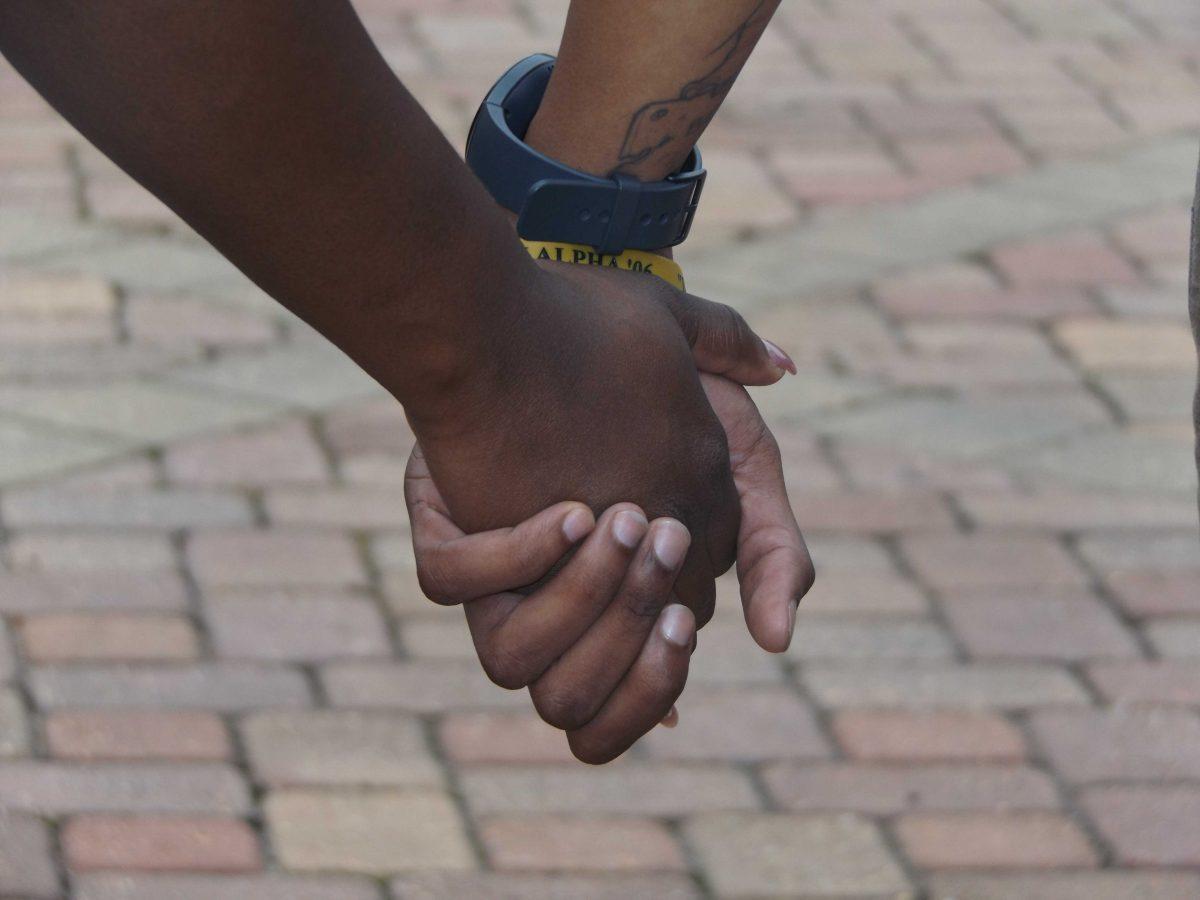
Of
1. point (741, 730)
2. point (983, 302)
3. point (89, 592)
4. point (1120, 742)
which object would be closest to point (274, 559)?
point (89, 592)

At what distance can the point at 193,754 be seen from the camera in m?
2.76

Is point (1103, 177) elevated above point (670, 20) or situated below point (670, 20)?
below

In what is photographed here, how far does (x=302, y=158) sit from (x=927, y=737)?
66.4 inches

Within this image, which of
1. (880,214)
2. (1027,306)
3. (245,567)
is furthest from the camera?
(880,214)

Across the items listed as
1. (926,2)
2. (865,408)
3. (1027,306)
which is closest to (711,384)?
(865,408)

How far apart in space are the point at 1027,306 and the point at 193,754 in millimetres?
2100

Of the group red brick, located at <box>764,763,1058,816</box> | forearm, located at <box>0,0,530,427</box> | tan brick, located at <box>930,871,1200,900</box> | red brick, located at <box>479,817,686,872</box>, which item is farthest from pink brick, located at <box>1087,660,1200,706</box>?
forearm, located at <box>0,0,530,427</box>

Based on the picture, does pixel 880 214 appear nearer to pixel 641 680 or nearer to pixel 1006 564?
pixel 1006 564

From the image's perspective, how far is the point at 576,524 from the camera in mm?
1708

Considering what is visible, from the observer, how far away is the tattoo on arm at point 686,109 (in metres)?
1.91

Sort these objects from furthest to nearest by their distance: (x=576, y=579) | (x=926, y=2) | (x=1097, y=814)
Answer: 1. (x=926, y=2)
2. (x=1097, y=814)
3. (x=576, y=579)

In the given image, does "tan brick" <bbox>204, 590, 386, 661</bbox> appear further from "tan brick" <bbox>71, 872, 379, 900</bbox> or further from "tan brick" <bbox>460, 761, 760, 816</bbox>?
"tan brick" <bbox>71, 872, 379, 900</bbox>

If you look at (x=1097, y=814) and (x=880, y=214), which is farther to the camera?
(x=880, y=214)

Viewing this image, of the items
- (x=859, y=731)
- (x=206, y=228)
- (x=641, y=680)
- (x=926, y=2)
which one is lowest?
(x=926, y=2)
